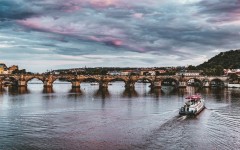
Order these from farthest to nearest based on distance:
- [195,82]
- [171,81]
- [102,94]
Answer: [195,82] → [171,81] → [102,94]

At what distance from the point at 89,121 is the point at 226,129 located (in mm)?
16193

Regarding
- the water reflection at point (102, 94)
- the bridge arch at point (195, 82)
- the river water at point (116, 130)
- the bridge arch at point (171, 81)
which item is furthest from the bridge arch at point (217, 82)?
the river water at point (116, 130)

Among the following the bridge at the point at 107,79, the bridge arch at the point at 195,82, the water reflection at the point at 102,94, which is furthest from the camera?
the bridge arch at the point at 195,82

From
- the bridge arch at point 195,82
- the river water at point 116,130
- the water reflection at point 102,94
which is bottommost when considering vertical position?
the river water at point 116,130

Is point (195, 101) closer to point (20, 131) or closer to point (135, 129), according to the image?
point (135, 129)

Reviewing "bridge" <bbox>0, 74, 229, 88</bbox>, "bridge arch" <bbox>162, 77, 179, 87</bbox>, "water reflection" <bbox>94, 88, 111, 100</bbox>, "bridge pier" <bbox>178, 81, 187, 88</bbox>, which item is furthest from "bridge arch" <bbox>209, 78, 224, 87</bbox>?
"water reflection" <bbox>94, 88, 111, 100</bbox>

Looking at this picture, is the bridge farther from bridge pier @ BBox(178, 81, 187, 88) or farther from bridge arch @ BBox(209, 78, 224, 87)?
bridge arch @ BBox(209, 78, 224, 87)

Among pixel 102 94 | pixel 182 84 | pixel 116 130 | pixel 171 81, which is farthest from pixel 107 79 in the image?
pixel 116 130

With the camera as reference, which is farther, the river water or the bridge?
the bridge

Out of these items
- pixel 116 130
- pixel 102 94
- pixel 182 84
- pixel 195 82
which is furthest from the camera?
pixel 195 82

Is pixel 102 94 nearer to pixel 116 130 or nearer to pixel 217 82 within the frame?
pixel 116 130

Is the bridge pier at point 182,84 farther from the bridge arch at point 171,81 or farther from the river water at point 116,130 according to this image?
the river water at point 116,130

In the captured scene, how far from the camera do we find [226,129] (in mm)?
40031

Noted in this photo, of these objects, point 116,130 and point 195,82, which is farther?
point 195,82
